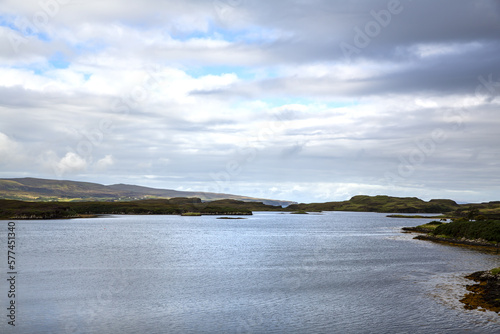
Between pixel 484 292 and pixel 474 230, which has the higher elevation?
pixel 474 230

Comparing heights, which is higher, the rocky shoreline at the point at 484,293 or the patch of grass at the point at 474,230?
the patch of grass at the point at 474,230

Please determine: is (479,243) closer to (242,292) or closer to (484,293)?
(484,293)

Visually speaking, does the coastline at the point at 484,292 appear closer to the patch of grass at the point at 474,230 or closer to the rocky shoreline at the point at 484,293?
the rocky shoreline at the point at 484,293

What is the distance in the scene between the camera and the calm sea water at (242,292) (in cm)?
2998

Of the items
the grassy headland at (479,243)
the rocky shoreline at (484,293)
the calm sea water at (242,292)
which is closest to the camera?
the calm sea water at (242,292)

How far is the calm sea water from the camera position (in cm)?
2998

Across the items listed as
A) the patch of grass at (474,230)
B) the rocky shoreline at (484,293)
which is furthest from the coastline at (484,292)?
the patch of grass at (474,230)

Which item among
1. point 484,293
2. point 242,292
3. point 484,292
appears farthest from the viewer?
point 242,292

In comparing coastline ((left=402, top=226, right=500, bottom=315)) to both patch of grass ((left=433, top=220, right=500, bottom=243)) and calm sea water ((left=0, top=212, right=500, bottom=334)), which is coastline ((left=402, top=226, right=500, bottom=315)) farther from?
patch of grass ((left=433, top=220, right=500, bottom=243))

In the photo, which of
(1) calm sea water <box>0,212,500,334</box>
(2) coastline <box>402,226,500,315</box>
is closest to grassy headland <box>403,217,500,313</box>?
(2) coastline <box>402,226,500,315</box>

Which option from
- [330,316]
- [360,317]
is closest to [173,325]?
[330,316]

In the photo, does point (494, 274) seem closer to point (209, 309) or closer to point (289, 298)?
point (289, 298)

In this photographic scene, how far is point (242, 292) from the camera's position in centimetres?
→ 4194

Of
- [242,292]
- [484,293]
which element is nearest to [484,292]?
[484,293]
